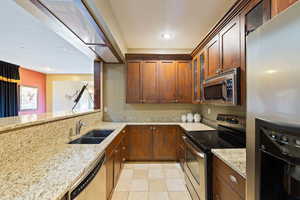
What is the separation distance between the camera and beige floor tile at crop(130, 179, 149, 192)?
253 cm

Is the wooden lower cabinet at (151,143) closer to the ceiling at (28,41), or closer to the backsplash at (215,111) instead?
the backsplash at (215,111)

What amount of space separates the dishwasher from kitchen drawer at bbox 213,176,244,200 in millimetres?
1142

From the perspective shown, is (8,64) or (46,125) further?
(8,64)

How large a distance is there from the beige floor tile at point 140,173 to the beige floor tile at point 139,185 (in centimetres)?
10

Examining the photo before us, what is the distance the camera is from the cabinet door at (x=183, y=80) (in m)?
3.79

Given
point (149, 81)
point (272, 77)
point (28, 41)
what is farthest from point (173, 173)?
point (28, 41)

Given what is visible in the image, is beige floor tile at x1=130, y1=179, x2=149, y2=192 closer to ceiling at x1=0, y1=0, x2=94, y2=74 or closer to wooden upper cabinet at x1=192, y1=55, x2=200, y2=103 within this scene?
wooden upper cabinet at x1=192, y1=55, x2=200, y2=103

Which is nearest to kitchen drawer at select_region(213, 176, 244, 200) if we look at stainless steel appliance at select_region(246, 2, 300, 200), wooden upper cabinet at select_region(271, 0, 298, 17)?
stainless steel appliance at select_region(246, 2, 300, 200)

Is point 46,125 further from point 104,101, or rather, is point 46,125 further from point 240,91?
point 104,101

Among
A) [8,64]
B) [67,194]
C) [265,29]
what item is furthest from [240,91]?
[8,64]

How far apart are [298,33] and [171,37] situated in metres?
2.88

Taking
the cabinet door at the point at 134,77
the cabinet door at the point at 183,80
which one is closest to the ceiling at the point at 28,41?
the cabinet door at the point at 134,77

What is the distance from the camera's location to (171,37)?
324 cm

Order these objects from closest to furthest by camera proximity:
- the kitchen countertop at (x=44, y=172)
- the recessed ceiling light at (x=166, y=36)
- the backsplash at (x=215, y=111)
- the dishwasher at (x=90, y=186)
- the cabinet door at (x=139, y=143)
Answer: the kitchen countertop at (x=44, y=172), the dishwasher at (x=90, y=186), the backsplash at (x=215, y=111), the recessed ceiling light at (x=166, y=36), the cabinet door at (x=139, y=143)
